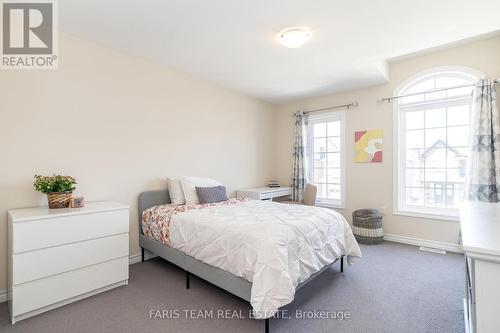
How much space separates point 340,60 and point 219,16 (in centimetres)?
171

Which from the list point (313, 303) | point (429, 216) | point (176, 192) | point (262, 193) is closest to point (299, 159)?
point (262, 193)

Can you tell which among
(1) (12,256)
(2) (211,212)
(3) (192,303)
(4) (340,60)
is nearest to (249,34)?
(4) (340,60)

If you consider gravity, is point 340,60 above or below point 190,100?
above

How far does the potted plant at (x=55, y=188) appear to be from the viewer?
217 cm

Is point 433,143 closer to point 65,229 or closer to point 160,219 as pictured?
point 160,219

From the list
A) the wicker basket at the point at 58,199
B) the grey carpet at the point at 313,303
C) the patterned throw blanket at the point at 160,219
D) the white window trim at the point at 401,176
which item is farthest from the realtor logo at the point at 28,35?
the white window trim at the point at 401,176

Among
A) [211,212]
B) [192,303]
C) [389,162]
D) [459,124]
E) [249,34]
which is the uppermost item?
[249,34]

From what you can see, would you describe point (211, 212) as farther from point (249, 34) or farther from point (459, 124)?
point (459, 124)

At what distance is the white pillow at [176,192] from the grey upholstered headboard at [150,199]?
10 cm

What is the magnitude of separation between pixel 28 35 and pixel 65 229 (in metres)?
1.90

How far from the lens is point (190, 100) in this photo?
11.9ft

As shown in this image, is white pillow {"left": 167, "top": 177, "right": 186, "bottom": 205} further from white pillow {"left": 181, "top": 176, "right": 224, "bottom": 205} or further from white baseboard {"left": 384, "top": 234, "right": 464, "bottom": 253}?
white baseboard {"left": 384, "top": 234, "right": 464, "bottom": 253}

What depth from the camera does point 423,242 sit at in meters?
3.54

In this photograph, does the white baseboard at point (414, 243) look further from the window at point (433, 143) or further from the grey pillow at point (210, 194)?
the grey pillow at point (210, 194)
